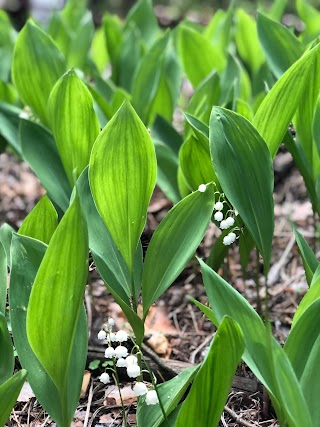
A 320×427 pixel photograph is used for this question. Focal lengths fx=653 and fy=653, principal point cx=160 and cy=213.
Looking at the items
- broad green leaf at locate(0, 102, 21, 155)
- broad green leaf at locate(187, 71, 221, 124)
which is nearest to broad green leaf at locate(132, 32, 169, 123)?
broad green leaf at locate(187, 71, 221, 124)

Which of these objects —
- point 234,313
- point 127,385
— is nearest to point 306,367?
point 234,313

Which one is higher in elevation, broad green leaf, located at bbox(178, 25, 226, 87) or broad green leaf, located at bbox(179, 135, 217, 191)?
broad green leaf, located at bbox(178, 25, 226, 87)

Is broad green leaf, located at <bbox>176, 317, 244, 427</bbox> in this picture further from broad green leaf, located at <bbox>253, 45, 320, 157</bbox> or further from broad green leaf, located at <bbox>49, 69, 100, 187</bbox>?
broad green leaf, located at <bbox>49, 69, 100, 187</bbox>

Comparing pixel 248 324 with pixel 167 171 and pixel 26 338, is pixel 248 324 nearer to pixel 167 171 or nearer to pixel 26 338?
pixel 26 338

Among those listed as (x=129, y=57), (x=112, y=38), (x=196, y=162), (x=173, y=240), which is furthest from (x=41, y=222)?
(x=112, y=38)

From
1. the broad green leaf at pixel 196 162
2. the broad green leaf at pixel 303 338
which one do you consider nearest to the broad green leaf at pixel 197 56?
the broad green leaf at pixel 196 162

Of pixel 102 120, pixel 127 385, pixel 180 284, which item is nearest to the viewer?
pixel 127 385

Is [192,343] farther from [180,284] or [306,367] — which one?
[306,367]
